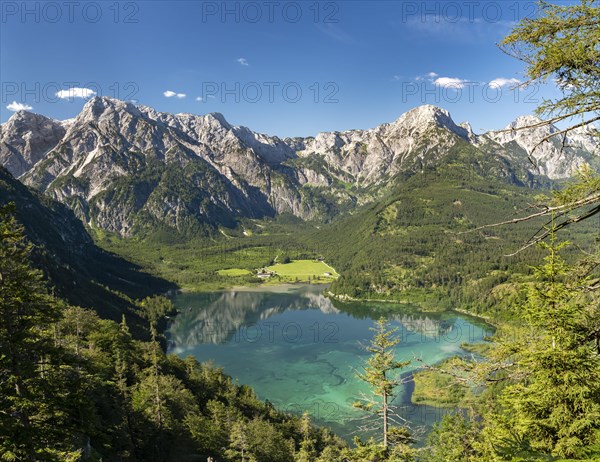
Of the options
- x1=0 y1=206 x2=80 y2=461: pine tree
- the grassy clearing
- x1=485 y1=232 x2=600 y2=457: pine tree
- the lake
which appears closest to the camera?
x1=485 y1=232 x2=600 y2=457: pine tree

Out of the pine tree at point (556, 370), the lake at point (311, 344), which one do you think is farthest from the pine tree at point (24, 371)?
the lake at point (311, 344)

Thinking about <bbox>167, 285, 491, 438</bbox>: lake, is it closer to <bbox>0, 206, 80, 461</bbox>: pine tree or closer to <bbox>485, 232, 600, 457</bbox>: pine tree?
<bbox>485, 232, 600, 457</bbox>: pine tree

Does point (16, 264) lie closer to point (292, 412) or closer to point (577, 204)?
point (577, 204)

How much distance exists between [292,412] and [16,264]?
253 feet

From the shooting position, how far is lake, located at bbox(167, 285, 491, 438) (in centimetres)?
8494

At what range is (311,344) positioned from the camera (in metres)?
128

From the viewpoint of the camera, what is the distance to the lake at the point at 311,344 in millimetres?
84938

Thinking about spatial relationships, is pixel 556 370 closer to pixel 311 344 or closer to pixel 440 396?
pixel 440 396

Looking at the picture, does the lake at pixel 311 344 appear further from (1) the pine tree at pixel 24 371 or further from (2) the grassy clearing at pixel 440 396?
(1) the pine tree at pixel 24 371

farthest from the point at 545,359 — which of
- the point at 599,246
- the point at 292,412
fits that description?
the point at 292,412

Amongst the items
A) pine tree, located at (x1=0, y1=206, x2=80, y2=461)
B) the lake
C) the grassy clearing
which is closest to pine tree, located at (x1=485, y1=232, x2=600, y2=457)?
pine tree, located at (x1=0, y1=206, x2=80, y2=461)

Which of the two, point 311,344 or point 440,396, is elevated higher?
point 440,396

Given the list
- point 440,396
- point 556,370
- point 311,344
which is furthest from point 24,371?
point 311,344

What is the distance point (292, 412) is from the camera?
79.9m
